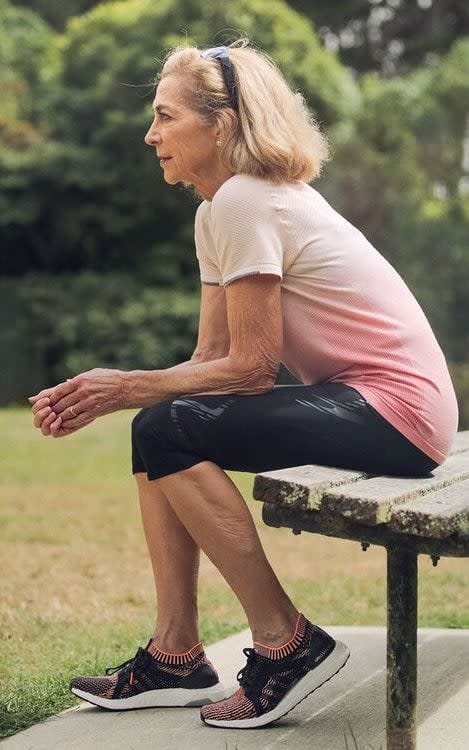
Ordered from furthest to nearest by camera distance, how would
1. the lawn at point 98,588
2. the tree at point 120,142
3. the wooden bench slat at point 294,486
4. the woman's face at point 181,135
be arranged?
the tree at point 120,142 → the lawn at point 98,588 → the woman's face at point 181,135 → the wooden bench slat at point 294,486

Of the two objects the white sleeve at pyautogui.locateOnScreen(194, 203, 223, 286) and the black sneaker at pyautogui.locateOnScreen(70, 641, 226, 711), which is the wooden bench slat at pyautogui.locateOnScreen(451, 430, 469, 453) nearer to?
the white sleeve at pyautogui.locateOnScreen(194, 203, 223, 286)

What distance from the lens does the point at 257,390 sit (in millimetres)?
2750

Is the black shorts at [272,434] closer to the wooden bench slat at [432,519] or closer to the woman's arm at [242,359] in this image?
the woman's arm at [242,359]

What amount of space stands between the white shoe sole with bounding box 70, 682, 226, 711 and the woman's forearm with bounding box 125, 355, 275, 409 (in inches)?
28.8

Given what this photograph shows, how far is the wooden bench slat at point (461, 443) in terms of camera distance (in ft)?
10.3

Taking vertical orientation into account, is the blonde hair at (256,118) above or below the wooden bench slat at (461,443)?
above

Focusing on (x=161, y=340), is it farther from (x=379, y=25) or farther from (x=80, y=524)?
(x=379, y=25)

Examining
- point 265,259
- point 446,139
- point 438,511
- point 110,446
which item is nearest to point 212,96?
point 265,259

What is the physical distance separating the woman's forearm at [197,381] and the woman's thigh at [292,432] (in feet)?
0.13

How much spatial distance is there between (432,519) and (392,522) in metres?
0.09

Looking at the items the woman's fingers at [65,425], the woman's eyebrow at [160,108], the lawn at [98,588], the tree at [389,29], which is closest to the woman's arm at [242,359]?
the woman's fingers at [65,425]

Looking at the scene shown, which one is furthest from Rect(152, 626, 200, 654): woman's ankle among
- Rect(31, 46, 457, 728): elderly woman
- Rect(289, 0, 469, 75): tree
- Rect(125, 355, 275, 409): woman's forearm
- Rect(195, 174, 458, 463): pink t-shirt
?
Rect(289, 0, 469, 75): tree

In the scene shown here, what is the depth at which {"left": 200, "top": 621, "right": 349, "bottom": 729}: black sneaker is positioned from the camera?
273 centimetres

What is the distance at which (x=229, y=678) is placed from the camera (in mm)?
3213
